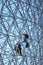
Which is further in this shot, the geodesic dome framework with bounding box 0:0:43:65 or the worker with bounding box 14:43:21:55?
the worker with bounding box 14:43:21:55

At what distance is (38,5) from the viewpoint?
194 centimetres

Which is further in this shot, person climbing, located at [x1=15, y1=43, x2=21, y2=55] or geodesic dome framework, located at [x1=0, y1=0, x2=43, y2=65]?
person climbing, located at [x1=15, y1=43, x2=21, y2=55]

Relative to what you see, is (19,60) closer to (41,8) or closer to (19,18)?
(19,18)

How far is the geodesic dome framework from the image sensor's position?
1.46 metres

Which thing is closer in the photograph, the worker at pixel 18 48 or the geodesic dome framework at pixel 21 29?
the geodesic dome framework at pixel 21 29

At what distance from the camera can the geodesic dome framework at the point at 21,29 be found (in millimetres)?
1458

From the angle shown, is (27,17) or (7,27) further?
(27,17)

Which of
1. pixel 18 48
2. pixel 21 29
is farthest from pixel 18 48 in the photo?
pixel 21 29

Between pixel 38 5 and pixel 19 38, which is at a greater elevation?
pixel 38 5

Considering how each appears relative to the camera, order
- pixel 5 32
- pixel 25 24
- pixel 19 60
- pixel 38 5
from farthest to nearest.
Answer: pixel 38 5
pixel 25 24
pixel 19 60
pixel 5 32

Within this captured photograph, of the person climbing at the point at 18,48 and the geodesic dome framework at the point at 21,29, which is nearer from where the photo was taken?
the geodesic dome framework at the point at 21,29

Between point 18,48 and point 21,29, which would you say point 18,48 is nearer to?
point 18,48

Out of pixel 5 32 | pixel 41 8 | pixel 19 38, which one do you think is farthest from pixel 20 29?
pixel 41 8

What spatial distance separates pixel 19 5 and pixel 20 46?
39cm
